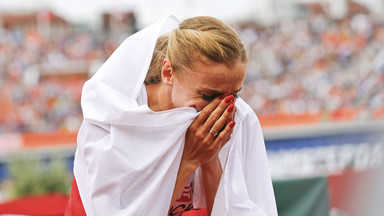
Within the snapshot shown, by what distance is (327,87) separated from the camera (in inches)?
500

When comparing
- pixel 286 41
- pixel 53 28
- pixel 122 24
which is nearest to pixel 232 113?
pixel 286 41

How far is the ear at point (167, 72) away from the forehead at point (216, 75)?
9 cm

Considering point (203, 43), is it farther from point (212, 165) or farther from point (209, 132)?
point (212, 165)

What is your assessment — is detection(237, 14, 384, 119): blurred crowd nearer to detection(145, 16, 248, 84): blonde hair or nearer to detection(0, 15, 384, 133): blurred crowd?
detection(0, 15, 384, 133): blurred crowd

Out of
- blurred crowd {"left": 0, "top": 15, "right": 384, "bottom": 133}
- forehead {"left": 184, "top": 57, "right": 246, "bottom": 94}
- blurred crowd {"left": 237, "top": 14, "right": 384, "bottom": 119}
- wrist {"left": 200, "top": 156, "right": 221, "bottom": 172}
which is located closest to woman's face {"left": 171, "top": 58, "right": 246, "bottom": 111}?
forehead {"left": 184, "top": 57, "right": 246, "bottom": 94}

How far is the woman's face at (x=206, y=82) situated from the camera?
1648 millimetres

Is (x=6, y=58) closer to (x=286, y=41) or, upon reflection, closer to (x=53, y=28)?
(x=53, y=28)

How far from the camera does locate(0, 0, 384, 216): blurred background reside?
10.1ft

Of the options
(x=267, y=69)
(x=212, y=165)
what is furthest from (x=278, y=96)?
(x=212, y=165)

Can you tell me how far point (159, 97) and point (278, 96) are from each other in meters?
11.4

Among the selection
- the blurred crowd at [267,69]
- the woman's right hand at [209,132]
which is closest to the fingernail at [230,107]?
the woman's right hand at [209,132]

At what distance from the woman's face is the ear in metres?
0.02

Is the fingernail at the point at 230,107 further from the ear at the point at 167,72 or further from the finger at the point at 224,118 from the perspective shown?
the ear at the point at 167,72

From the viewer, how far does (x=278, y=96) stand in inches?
512
